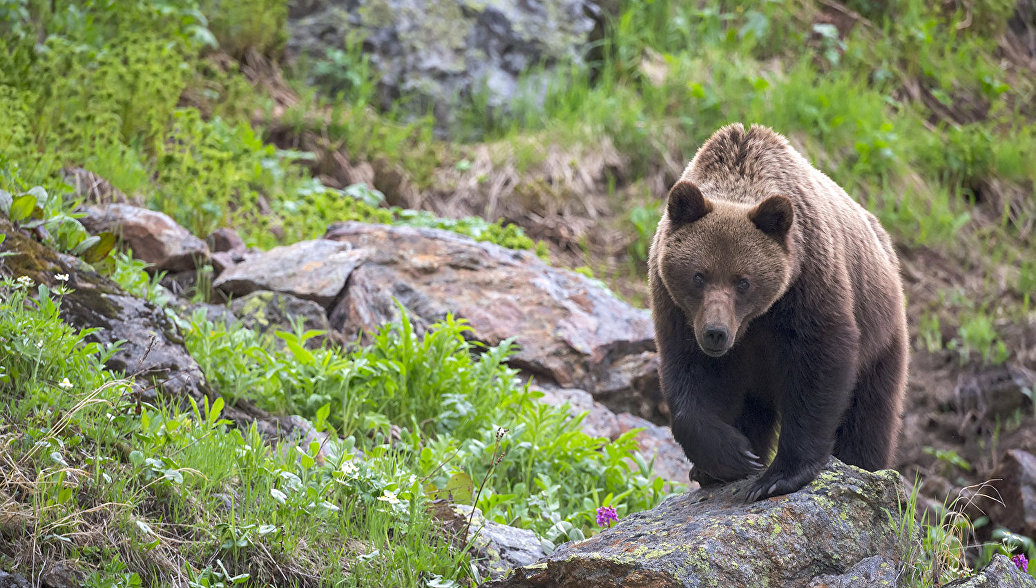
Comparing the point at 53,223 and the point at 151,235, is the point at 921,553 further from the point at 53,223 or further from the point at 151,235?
the point at 151,235

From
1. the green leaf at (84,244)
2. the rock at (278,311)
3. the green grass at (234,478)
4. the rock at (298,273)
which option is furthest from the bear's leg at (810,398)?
the green leaf at (84,244)

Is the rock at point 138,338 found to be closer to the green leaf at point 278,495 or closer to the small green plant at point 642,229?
Answer: the green leaf at point 278,495

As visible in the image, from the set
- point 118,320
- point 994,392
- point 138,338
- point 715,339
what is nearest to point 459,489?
point 715,339

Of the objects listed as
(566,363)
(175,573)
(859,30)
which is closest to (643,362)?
(566,363)

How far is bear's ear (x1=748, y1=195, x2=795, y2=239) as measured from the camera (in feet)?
13.0

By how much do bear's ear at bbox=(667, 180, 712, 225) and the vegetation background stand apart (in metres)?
1.51

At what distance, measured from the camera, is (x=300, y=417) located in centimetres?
491

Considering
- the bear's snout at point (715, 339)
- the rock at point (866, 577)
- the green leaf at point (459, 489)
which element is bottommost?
the green leaf at point (459, 489)

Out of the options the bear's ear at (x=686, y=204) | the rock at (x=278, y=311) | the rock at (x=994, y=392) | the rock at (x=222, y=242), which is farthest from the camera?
the rock at (x=994, y=392)

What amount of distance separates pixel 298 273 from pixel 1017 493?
510cm

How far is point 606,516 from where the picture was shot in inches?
181

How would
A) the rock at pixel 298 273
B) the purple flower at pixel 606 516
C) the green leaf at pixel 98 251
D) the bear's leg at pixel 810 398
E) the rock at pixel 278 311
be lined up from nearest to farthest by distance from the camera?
the bear's leg at pixel 810 398, the purple flower at pixel 606 516, the green leaf at pixel 98 251, the rock at pixel 278 311, the rock at pixel 298 273

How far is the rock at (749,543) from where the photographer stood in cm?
333

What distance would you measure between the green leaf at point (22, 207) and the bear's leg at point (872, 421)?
13.0 feet
